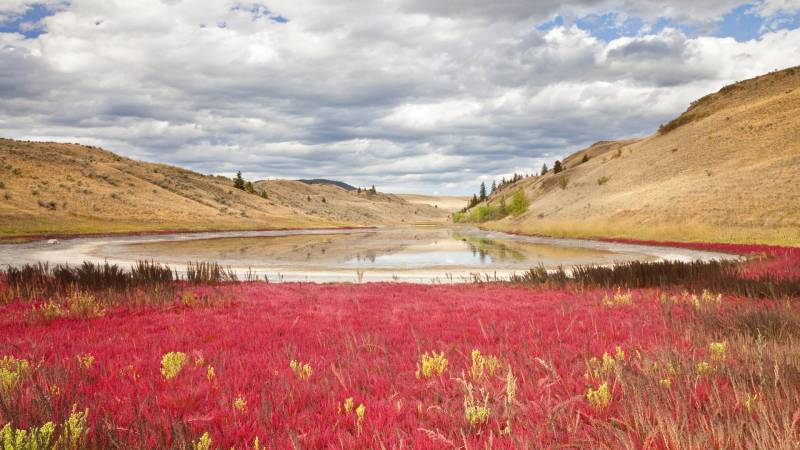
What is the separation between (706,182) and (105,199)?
87.3m

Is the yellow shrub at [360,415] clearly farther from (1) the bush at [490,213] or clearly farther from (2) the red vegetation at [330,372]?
(1) the bush at [490,213]

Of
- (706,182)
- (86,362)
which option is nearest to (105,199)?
(706,182)

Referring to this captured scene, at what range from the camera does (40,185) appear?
3118 inches

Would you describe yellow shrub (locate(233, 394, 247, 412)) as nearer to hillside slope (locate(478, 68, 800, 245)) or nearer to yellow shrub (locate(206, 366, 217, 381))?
yellow shrub (locate(206, 366, 217, 381))

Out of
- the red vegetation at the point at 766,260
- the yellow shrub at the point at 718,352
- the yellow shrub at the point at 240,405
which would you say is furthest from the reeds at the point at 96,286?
the red vegetation at the point at 766,260

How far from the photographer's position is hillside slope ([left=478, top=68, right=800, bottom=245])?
4697cm

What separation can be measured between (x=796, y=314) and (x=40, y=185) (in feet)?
309

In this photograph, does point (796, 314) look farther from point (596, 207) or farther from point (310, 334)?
point (596, 207)

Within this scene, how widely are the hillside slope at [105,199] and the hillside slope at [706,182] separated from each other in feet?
184

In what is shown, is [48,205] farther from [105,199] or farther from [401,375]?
[401,375]

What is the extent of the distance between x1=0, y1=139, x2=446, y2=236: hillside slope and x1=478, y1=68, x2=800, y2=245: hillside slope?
5608 centimetres

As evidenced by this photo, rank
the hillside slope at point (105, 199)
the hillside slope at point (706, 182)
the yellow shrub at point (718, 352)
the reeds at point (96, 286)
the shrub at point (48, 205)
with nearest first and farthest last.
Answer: the yellow shrub at point (718, 352) < the reeds at point (96, 286) < the hillside slope at point (706, 182) < the hillside slope at point (105, 199) < the shrub at point (48, 205)

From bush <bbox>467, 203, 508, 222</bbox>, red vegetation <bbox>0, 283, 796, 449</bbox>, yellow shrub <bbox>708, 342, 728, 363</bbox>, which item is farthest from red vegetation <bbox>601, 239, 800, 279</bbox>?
bush <bbox>467, 203, 508, 222</bbox>

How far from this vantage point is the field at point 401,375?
149 inches
